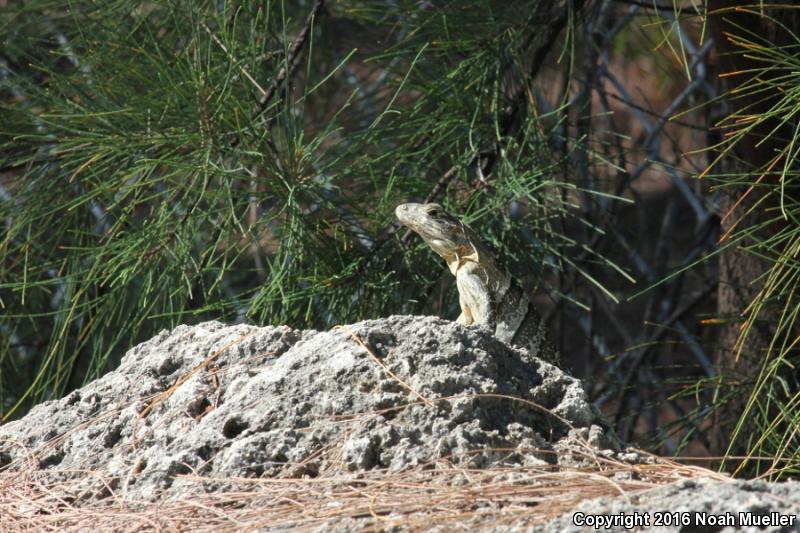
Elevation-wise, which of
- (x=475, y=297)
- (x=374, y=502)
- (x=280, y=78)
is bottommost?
(x=475, y=297)

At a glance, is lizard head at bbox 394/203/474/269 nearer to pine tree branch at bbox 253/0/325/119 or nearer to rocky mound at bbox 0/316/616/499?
pine tree branch at bbox 253/0/325/119

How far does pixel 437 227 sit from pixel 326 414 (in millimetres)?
1075

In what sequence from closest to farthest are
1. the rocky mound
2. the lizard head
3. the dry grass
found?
the dry grass < the rocky mound < the lizard head

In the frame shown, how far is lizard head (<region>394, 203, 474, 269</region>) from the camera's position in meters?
2.83

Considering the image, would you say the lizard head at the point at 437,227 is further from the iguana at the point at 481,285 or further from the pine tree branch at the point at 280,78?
the pine tree branch at the point at 280,78

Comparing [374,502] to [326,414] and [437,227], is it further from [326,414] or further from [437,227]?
[437,227]

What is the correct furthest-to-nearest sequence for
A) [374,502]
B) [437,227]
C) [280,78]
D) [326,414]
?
1. [280,78]
2. [437,227]
3. [326,414]
4. [374,502]

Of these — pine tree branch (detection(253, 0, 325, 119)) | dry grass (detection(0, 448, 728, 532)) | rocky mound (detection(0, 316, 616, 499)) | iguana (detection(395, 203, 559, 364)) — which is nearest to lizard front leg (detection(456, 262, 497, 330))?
iguana (detection(395, 203, 559, 364))

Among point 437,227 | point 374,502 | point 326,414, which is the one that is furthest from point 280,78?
point 374,502

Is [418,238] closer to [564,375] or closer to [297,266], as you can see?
[297,266]

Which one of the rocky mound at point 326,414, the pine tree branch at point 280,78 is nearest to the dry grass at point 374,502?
the rocky mound at point 326,414

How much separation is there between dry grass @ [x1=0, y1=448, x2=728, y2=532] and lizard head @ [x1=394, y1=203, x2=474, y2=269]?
3.68 ft

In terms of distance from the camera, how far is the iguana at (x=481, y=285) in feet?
9.32

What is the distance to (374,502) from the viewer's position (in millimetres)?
1578
